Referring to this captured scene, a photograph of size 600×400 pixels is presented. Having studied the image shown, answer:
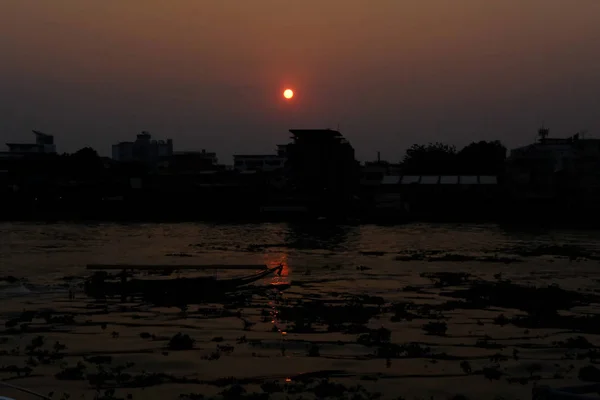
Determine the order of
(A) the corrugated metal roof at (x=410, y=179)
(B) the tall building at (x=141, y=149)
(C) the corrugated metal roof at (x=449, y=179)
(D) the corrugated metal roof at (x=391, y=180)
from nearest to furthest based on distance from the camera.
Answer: (C) the corrugated metal roof at (x=449, y=179) < (A) the corrugated metal roof at (x=410, y=179) < (D) the corrugated metal roof at (x=391, y=180) < (B) the tall building at (x=141, y=149)

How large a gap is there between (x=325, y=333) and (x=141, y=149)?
16699cm

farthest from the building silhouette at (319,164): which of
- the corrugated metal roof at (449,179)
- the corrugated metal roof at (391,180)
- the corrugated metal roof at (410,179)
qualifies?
the corrugated metal roof at (449,179)

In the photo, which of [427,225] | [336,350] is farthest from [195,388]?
[427,225]

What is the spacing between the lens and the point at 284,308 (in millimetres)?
25391

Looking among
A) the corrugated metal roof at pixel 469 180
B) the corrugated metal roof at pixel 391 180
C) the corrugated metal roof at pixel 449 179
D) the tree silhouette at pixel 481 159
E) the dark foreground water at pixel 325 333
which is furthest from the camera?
the tree silhouette at pixel 481 159

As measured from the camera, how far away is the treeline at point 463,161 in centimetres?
10752

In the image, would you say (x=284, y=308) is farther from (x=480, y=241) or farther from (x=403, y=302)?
(x=480, y=241)

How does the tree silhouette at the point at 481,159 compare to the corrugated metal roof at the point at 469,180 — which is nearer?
the corrugated metal roof at the point at 469,180

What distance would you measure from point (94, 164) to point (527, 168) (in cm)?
6628

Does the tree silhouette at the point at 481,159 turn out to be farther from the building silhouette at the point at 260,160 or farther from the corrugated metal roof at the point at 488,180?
the building silhouette at the point at 260,160

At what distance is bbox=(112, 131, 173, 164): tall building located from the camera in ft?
591

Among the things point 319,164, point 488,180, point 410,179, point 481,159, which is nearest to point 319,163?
point 319,164

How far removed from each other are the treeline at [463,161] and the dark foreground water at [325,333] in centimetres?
6347

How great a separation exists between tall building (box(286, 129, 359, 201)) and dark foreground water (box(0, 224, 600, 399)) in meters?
50.2
